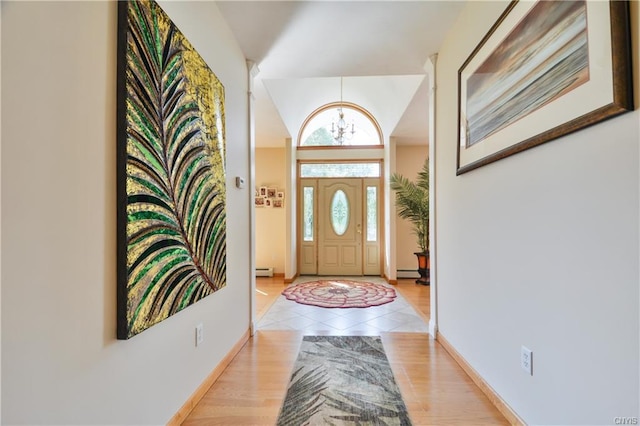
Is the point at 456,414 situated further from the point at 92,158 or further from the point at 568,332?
the point at 92,158

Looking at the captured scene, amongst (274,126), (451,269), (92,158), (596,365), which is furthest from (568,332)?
(274,126)

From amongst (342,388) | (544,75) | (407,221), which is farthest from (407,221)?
(544,75)

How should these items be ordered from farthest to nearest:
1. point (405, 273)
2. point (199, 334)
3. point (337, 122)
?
1. point (337, 122)
2. point (405, 273)
3. point (199, 334)

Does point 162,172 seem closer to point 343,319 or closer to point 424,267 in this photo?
point 343,319

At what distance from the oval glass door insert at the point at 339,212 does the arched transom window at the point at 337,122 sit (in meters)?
0.97

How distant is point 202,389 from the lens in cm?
169

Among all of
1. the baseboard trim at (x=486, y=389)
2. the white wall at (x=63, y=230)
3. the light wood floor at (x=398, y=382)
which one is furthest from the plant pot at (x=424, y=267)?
the white wall at (x=63, y=230)

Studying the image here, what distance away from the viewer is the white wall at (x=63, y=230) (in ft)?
2.39

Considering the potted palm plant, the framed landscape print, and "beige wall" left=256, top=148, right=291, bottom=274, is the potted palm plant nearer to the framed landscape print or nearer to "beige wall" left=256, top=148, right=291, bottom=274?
"beige wall" left=256, top=148, right=291, bottom=274

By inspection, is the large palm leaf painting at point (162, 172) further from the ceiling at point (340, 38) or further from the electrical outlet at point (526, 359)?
the electrical outlet at point (526, 359)

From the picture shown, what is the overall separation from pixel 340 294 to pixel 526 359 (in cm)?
294

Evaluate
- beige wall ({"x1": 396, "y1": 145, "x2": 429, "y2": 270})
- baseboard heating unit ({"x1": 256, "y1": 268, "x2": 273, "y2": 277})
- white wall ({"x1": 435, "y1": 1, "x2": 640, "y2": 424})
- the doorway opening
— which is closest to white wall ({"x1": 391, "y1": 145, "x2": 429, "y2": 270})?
beige wall ({"x1": 396, "y1": 145, "x2": 429, "y2": 270})

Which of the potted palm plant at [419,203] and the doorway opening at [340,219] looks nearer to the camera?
the potted palm plant at [419,203]

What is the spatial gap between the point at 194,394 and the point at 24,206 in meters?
1.33
